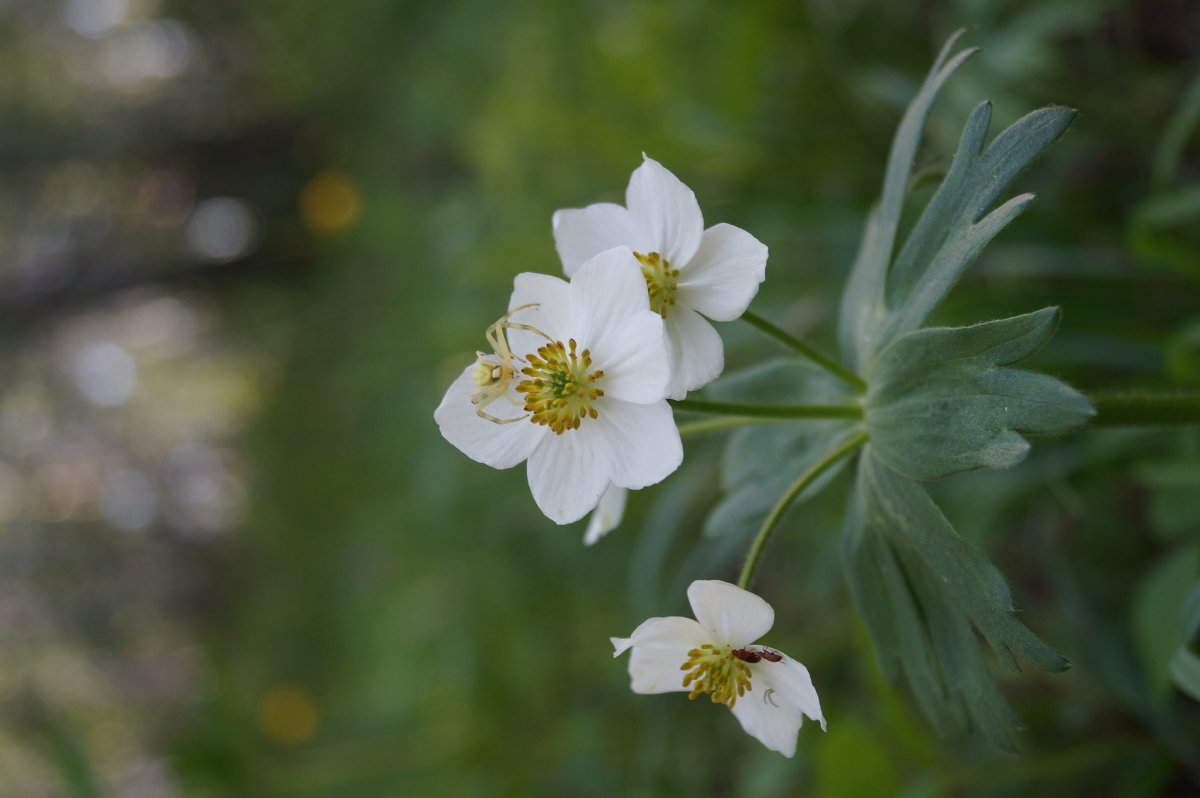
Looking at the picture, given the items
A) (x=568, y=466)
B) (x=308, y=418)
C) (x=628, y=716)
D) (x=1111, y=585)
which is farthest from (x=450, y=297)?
(x=568, y=466)

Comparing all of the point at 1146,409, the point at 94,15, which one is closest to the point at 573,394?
the point at 1146,409

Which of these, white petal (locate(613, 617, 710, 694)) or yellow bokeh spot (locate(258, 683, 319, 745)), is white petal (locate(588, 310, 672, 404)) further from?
yellow bokeh spot (locate(258, 683, 319, 745))

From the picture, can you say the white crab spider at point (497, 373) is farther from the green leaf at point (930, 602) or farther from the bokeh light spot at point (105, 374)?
the bokeh light spot at point (105, 374)

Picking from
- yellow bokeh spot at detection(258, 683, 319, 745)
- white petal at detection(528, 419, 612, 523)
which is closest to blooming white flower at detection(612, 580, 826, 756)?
white petal at detection(528, 419, 612, 523)

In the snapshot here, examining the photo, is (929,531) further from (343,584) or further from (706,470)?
(343,584)

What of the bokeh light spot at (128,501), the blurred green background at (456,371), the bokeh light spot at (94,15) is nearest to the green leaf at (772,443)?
the blurred green background at (456,371)

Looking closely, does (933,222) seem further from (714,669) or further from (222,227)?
(222,227)

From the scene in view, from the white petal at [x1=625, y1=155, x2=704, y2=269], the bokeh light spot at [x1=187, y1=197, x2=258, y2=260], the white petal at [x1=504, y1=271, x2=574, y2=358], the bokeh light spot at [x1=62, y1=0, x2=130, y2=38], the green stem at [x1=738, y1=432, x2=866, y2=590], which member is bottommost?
the green stem at [x1=738, y1=432, x2=866, y2=590]
